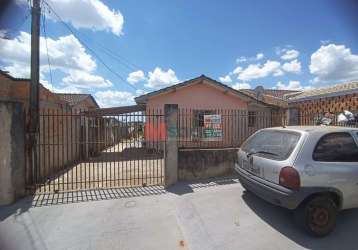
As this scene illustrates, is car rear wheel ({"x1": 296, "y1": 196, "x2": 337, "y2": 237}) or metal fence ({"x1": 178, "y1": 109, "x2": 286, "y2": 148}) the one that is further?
metal fence ({"x1": 178, "y1": 109, "x2": 286, "y2": 148})

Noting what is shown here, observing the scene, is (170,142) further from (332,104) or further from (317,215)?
(332,104)

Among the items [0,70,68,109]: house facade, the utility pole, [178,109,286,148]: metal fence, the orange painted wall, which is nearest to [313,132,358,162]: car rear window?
[178,109,286,148]: metal fence

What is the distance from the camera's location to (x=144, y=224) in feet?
15.2

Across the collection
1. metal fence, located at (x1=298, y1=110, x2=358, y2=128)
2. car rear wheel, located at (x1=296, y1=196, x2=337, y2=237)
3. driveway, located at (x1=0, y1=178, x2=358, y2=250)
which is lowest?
driveway, located at (x1=0, y1=178, x2=358, y2=250)

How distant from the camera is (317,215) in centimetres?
413

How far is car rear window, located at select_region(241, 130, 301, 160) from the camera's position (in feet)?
14.1

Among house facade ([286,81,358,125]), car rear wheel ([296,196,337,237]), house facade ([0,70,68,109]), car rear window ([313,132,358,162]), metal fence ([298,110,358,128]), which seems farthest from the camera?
house facade ([286,81,358,125])

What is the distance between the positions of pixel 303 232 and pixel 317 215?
1.17 feet

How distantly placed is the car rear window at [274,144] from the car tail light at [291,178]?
0.24 metres

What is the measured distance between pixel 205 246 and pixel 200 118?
11274 mm

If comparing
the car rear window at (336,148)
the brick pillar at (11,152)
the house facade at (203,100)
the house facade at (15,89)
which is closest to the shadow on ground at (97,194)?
the brick pillar at (11,152)

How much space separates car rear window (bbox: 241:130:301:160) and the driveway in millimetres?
1164

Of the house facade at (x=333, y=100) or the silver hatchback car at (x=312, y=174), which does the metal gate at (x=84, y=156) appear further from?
the house facade at (x=333, y=100)

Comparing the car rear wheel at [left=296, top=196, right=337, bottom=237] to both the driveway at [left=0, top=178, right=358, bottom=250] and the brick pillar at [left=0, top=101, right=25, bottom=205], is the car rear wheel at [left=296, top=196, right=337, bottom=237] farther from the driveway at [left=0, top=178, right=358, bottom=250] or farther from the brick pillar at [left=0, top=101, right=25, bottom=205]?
the brick pillar at [left=0, top=101, right=25, bottom=205]
